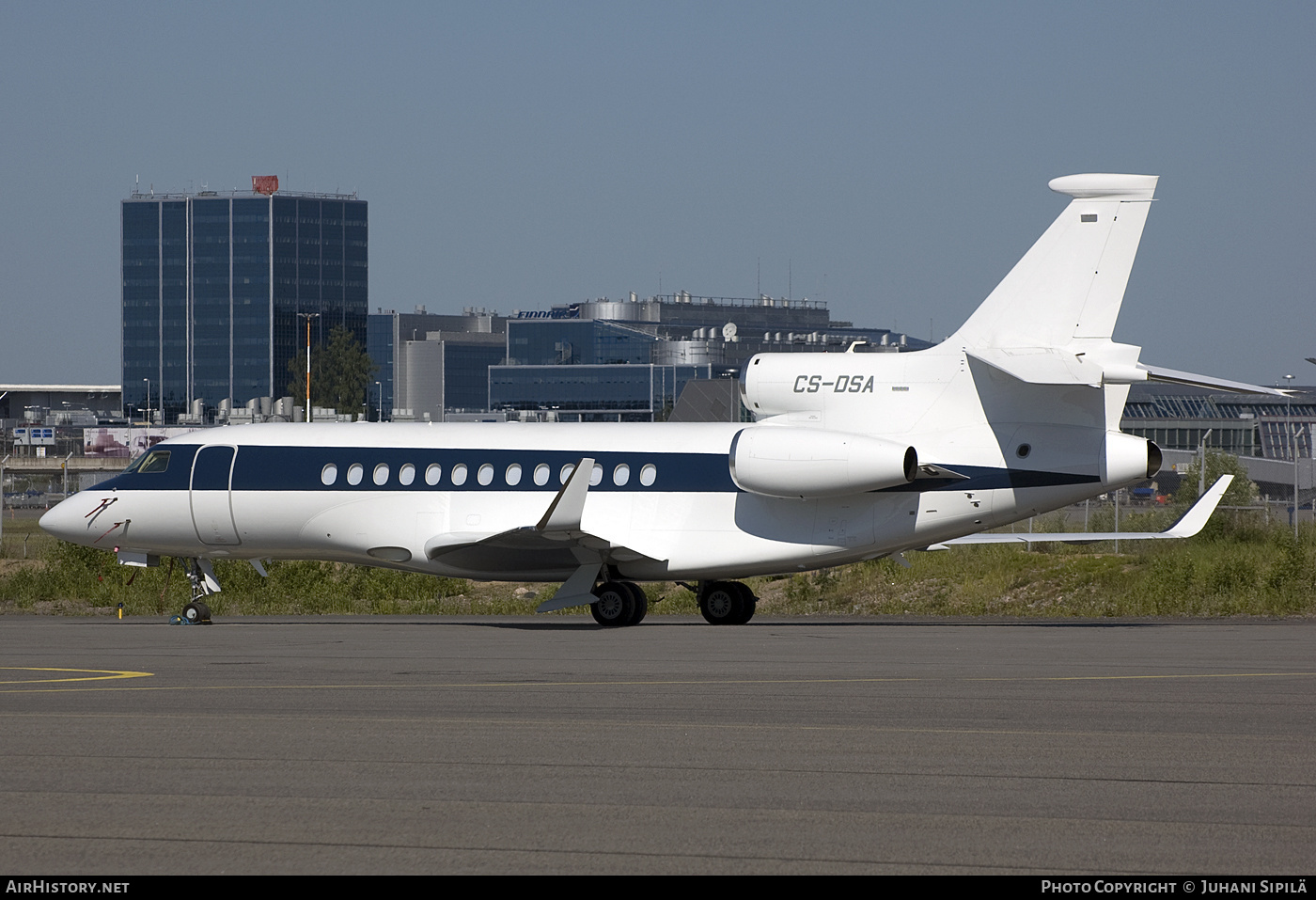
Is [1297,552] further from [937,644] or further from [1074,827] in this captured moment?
[1074,827]

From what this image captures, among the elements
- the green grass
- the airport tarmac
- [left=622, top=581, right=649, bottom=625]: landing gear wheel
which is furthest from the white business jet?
the airport tarmac

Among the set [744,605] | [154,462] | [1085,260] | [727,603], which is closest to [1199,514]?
[1085,260]

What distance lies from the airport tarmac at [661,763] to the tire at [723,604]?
784 centimetres

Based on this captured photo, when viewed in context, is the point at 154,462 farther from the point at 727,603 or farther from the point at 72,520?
the point at 727,603

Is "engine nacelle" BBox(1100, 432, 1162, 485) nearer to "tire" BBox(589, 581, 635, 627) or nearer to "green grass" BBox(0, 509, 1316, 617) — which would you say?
"green grass" BBox(0, 509, 1316, 617)

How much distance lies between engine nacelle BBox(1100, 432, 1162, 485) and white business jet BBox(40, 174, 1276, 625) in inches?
1.2

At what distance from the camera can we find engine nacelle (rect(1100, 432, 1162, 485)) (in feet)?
80.1

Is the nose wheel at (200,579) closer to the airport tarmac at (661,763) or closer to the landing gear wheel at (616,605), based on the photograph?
the landing gear wheel at (616,605)

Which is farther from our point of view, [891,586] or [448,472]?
[891,586]

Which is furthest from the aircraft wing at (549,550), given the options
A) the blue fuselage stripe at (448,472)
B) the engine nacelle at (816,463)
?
the engine nacelle at (816,463)

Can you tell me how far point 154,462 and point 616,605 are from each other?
916 centimetres

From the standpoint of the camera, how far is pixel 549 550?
26.6 m

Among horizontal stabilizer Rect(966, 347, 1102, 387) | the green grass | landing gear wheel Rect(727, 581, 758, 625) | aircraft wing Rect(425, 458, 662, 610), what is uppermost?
horizontal stabilizer Rect(966, 347, 1102, 387)

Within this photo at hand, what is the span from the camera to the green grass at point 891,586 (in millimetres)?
33000
